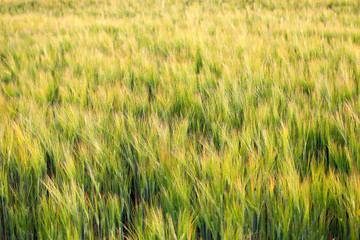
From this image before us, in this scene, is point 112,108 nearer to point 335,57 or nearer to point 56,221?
point 56,221

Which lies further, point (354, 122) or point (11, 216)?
point (354, 122)

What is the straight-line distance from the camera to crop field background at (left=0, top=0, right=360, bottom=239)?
54 centimetres

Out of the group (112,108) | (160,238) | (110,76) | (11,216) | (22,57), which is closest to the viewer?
(160,238)

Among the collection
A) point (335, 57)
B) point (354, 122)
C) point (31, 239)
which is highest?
point (335, 57)

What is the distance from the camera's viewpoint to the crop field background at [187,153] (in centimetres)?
54

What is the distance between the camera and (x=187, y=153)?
2.22 ft

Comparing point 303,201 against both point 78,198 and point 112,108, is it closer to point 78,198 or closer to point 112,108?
point 78,198

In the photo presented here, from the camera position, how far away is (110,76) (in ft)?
4.56

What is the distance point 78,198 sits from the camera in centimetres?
59

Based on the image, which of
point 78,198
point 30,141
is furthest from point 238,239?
point 30,141

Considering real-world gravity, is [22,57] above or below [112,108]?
above

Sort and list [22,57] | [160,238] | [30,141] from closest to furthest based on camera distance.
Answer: [160,238] < [30,141] < [22,57]

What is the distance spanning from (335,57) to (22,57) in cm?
182

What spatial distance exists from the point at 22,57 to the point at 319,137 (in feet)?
5.77
